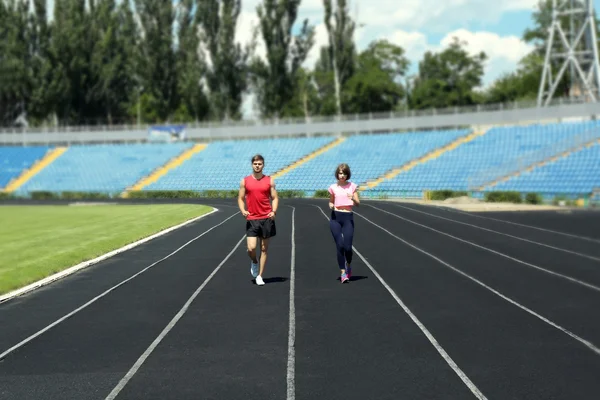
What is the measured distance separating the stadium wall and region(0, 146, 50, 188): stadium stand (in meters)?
1.45

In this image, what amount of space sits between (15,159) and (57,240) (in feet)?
146

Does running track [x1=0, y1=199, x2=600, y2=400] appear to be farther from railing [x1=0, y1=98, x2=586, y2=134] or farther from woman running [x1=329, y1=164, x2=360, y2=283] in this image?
railing [x1=0, y1=98, x2=586, y2=134]

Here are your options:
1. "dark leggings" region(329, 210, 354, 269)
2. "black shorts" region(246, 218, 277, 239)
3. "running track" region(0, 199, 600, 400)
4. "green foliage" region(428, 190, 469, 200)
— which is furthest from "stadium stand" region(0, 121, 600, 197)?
"black shorts" region(246, 218, 277, 239)

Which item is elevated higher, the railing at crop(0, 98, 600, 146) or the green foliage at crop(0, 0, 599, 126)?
the green foliage at crop(0, 0, 599, 126)

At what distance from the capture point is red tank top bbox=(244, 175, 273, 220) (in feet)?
32.7

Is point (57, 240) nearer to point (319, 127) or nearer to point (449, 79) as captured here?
point (319, 127)

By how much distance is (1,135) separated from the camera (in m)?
60.9

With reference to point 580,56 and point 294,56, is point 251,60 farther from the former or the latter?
point 580,56

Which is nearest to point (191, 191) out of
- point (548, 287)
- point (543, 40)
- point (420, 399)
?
point (548, 287)

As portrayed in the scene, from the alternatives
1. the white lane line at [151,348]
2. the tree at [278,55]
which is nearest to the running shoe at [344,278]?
the white lane line at [151,348]

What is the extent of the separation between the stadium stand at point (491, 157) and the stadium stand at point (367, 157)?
210 centimetres

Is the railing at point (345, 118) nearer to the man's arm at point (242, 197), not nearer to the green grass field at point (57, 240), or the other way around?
the green grass field at point (57, 240)

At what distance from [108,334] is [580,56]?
53073 millimetres

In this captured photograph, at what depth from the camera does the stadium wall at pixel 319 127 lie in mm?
46375
